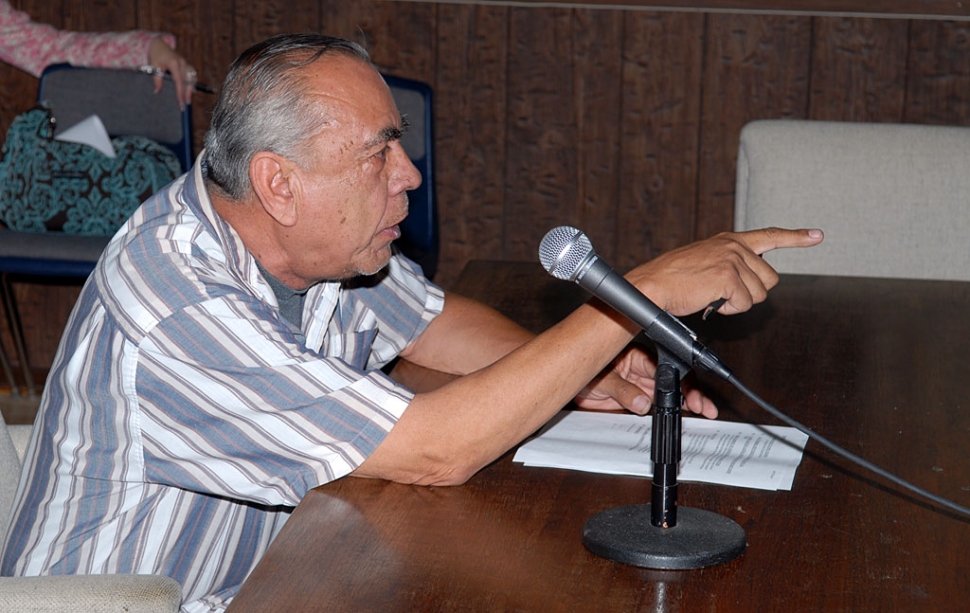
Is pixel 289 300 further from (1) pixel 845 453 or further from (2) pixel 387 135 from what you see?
(1) pixel 845 453

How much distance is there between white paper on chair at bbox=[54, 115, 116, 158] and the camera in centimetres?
329

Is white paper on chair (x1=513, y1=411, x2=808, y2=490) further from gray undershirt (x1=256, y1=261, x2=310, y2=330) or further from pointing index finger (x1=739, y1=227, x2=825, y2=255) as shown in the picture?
gray undershirt (x1=256, y1=261, x2=310, y2=330)

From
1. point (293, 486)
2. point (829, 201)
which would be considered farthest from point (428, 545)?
point (829, 201)

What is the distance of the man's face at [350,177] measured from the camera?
1.34m

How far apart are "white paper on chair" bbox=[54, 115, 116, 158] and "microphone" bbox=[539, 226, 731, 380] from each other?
96.5 inches

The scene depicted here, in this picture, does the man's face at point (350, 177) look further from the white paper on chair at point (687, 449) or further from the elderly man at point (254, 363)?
the white paper on chair at point (687, 449)

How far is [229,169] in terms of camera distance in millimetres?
1390

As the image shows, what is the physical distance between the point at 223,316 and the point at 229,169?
0.66 feet

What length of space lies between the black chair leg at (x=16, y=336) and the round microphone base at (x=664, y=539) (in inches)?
107

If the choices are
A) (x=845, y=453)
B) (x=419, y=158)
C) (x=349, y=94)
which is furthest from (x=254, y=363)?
(x=419, y=158)

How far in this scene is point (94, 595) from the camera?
1.14m

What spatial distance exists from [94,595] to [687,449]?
675 mm

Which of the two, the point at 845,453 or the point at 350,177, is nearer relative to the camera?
the point at 845,453

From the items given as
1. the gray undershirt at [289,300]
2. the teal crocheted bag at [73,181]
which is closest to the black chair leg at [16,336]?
the teal crocheted bag at [73,181]
